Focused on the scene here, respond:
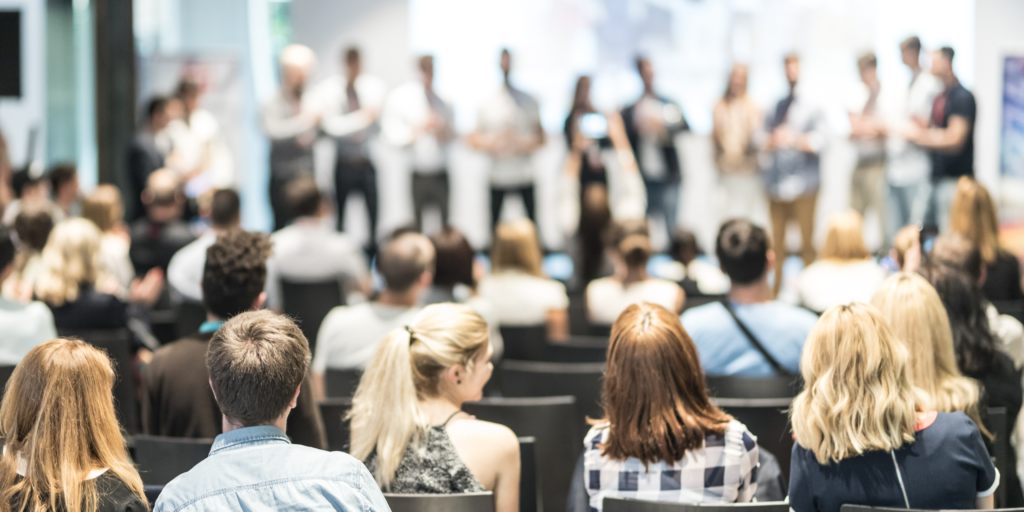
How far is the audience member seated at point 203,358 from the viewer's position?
2629 millimetres

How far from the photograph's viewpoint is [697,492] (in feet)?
7.02

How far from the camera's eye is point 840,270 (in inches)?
182

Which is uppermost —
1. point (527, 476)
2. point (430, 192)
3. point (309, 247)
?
point (430, 192)

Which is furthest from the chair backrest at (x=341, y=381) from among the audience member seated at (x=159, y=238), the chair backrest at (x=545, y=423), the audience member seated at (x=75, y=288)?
Answer: the audience member seated at (x=159, y=238)

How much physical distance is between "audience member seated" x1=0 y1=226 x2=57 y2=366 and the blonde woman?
2.83m

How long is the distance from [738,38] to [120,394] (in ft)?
25.3

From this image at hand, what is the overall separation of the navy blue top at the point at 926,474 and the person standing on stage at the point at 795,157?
574cm

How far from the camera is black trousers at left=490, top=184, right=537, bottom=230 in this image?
26.8 feet

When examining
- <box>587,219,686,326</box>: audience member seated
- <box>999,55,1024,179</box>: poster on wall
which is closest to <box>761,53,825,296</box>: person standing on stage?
<box>999,55,1024,179</box>: poster on wall

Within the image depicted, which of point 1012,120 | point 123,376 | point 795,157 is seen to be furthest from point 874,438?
point 1012,120

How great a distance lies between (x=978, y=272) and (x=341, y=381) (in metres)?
2.37

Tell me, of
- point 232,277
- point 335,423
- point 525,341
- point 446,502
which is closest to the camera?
point 446,502

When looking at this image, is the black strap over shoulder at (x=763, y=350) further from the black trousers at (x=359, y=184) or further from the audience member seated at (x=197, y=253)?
the black trousers at (x=359, y=184)

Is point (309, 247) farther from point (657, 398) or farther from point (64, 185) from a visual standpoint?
point (657, 398)
